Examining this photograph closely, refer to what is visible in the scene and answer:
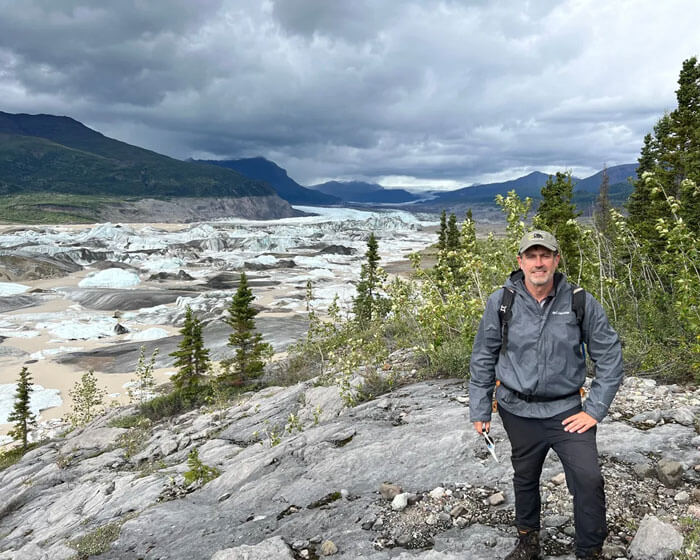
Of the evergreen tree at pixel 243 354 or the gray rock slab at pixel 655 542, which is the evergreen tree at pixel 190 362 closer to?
the evergreen tree at pixel 243 354

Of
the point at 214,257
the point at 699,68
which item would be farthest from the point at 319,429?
the point at 214,257

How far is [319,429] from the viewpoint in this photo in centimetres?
770

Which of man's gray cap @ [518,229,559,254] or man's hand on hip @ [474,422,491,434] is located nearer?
man's gray cap @ [518,229,559,254]

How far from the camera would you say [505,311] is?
3.51m

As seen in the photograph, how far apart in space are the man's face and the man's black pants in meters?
1.06

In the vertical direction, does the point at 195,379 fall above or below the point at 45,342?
above

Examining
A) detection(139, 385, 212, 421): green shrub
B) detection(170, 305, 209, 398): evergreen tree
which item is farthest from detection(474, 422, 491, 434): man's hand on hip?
detection(170, 305, 209, 398): evergreen tree

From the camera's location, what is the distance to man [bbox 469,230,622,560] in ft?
10.5

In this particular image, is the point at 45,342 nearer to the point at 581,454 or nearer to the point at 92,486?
the point at 92,486

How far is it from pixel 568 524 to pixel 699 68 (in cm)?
2688

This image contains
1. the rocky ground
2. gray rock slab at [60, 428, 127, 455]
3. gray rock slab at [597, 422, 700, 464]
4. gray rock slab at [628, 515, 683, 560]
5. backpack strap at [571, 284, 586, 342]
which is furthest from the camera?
gray rock slab at [60, 428, 127, 455]

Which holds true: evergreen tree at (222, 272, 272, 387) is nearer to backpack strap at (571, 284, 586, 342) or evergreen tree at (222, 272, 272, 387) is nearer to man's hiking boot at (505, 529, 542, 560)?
man's hiking boot at (505, 529, 542, 560)

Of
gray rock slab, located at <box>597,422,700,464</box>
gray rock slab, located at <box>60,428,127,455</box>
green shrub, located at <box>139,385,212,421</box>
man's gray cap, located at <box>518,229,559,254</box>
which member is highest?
man's gray cap, located at <box>518,229,559,254</box>

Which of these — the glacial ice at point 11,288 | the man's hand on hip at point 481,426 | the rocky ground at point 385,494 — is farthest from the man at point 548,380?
the glacial ice at point 11,288
